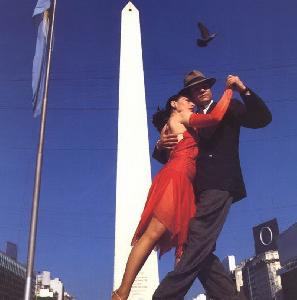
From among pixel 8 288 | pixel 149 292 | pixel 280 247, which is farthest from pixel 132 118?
pixel 8 288

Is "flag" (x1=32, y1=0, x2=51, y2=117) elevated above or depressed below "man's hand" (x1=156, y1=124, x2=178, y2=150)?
above

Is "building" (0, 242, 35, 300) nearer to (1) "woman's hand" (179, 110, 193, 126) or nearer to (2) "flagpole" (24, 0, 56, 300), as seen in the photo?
(2) "flagpole" (24, 0, 56, 300)

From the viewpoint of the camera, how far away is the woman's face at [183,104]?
3514 mm

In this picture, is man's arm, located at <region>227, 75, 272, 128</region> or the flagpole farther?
the flagpole

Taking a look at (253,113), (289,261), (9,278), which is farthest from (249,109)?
(9,278)

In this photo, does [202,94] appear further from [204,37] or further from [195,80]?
[204,37]

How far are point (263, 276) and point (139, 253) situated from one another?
114576mm

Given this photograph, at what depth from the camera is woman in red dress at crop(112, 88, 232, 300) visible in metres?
3.10

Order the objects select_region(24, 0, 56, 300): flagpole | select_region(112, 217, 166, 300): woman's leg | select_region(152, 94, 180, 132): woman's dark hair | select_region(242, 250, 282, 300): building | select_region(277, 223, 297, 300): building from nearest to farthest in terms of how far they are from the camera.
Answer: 1. select_region(112, 217, 166, 300): woman's leg
2. select_region(152, 94, 180, 132): woman's dark hair
3. select_region(24, 0, 56, 300): flagpole
4. select_region(277, 223, 297, 300): building
5. select_region(242, 250, 282, 300): building

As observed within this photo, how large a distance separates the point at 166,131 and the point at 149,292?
8668 mm

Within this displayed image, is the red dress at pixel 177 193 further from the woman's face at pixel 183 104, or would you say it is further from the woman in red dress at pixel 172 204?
the woman's face at pixel 183 104

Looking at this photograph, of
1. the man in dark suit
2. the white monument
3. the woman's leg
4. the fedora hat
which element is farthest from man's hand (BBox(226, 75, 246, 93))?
the white monument

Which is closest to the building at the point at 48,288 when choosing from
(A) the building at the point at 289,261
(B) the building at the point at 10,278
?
(B) the building at the point at 10,278

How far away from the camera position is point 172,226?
3.12m
